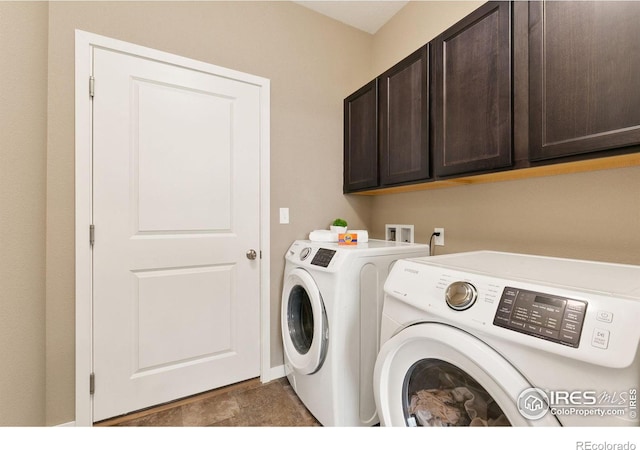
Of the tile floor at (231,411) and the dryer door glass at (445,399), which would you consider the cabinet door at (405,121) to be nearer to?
the dryer door glass at (445,399)

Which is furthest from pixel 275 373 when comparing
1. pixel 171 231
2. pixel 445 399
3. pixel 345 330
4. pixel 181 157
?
pixel 181 157

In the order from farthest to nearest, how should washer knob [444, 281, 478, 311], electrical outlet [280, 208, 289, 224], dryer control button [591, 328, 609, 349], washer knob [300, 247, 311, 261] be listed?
electrical outlet [280, 208, 289, 224] < washer knob [300, 247, 311, 261] < washer knob [444, 281, 478, 311] < dryer control button [591, 328, 609, 349]

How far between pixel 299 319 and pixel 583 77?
172 cm

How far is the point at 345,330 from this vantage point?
1.32 meters

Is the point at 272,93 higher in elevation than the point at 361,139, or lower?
higher

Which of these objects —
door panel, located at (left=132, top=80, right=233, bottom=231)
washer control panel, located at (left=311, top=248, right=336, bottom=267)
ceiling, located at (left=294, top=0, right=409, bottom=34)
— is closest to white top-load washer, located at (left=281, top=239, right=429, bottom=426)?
washer control panel, located at (left=311, top=248, right=336, bottom=267)

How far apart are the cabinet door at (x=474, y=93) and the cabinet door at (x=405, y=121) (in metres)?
0.07

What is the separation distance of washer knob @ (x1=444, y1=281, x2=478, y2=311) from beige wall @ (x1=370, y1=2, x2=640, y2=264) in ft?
2.45

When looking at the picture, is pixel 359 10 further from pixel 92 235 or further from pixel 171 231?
pixel 92 235

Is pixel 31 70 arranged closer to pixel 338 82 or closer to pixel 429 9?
pixel 338 82

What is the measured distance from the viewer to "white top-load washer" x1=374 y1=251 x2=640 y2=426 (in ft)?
1.75

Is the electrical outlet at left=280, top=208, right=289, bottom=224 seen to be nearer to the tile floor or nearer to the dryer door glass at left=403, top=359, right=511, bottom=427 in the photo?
the tile floor

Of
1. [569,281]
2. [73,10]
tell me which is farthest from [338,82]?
[569,281]

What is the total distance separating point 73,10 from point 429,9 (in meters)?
2.02
